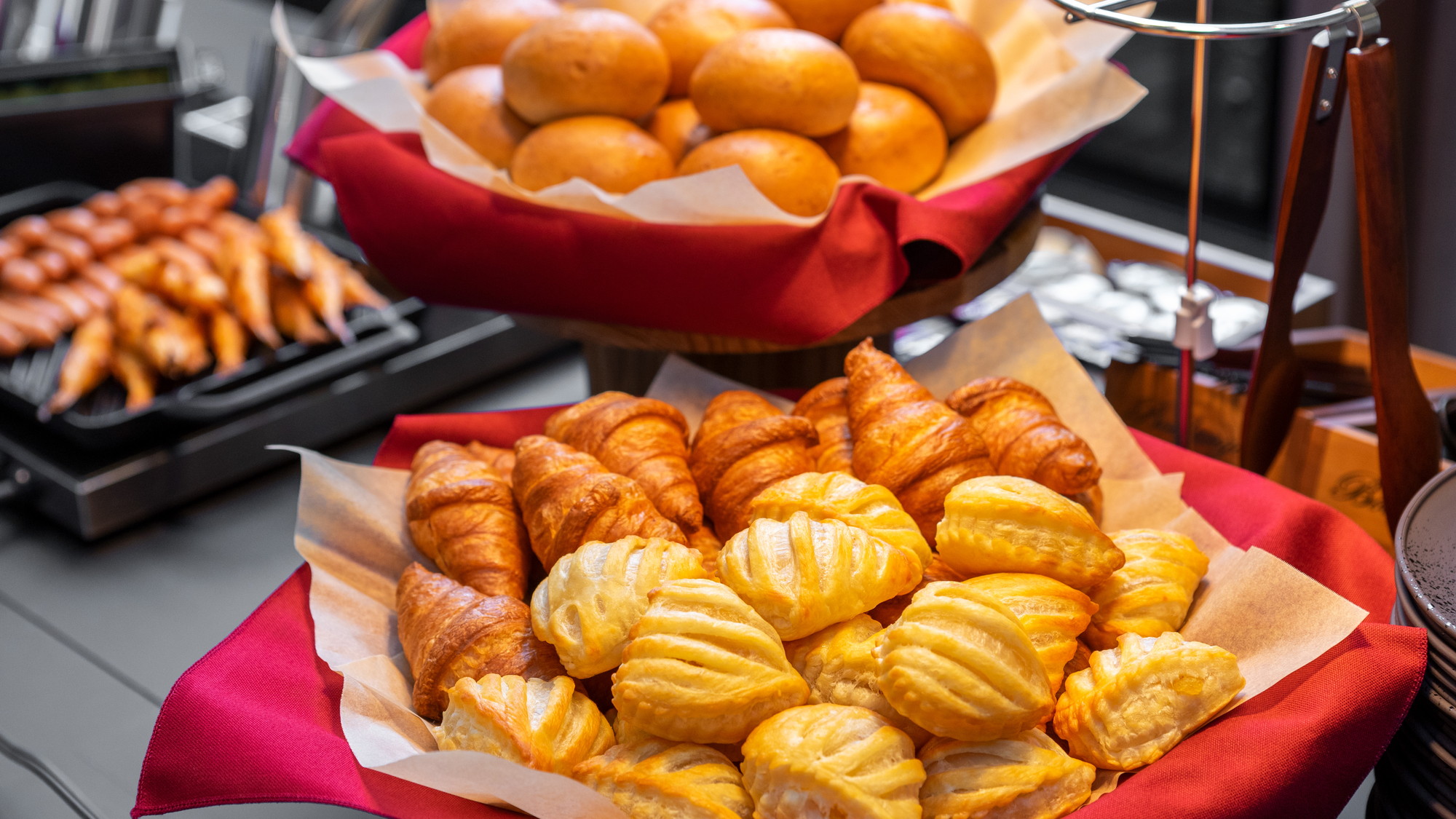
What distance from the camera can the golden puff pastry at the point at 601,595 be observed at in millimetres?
803

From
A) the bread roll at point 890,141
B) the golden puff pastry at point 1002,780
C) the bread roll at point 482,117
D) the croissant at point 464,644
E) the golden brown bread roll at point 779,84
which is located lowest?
the croissant at point 464,644

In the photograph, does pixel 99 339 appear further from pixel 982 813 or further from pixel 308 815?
pixel 982 813

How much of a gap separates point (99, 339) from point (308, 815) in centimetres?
84

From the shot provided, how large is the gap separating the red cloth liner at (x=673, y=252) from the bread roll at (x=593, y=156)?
65 mm

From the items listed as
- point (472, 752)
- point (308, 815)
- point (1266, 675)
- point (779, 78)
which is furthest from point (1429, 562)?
point (308, 815)

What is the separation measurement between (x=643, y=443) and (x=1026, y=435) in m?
0.34

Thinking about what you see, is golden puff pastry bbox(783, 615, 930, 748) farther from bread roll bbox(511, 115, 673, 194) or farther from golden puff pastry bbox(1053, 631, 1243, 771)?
bread roll bbox(511, 115, 673, 194)

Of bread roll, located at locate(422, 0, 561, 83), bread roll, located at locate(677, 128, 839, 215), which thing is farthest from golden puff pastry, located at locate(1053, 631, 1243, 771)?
bread roll, located at locate(422, 0, 561, 83)

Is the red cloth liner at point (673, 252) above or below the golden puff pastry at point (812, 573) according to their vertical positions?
above

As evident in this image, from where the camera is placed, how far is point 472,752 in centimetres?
69

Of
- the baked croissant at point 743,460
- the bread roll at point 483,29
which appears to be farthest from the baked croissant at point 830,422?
the bread roll at point 483,29

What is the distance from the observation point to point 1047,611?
0.82 m

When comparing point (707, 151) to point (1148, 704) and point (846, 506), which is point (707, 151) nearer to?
point (846, 506)

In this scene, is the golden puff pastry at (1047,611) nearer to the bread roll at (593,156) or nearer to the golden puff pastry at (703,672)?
the golden puff pastry at (703,672)
